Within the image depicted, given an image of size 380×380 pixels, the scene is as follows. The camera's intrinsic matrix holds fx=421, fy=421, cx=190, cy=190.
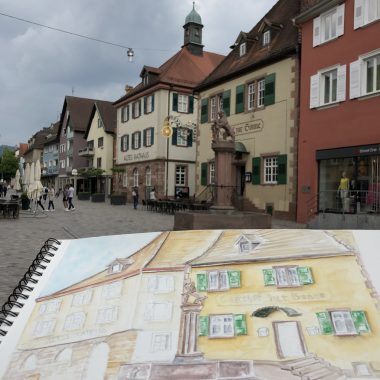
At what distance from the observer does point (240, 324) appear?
5.65ft

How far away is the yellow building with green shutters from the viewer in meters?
1.55

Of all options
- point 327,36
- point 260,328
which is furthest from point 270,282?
point 327,36

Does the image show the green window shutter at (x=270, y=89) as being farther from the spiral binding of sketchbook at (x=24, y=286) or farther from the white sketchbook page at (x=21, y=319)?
the white sketchbook page at (x=21, y=319)

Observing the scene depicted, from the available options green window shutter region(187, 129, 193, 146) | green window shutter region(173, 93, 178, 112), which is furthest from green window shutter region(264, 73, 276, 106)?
green window shutter region(173, 93, 178, 112)

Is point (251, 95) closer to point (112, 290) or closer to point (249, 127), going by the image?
point (249, 127)

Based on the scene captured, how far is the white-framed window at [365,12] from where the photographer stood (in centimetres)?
1482

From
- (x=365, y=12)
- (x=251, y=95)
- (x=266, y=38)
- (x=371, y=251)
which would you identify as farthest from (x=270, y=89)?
(x=371, y=251)

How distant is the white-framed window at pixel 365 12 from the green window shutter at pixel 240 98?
8.17 metres

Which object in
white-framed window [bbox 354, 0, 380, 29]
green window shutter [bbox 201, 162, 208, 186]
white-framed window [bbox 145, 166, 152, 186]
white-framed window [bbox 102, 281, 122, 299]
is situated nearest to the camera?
white-framed window [bbox 102, 281, 122, 299]

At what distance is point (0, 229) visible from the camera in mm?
13875

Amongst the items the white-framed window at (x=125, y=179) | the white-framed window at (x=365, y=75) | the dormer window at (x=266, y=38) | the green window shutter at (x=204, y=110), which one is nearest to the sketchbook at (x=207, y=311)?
the white-framed window at (x=365, y=75)

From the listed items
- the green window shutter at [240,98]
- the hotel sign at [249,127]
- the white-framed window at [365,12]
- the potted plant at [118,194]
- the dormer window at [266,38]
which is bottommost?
the potted plant at [118,194]

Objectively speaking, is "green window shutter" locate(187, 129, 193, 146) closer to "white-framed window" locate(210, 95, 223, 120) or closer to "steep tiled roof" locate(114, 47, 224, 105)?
"steep tiled roof" locate(114, 47, 224, 105)

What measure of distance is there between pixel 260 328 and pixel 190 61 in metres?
37.3
